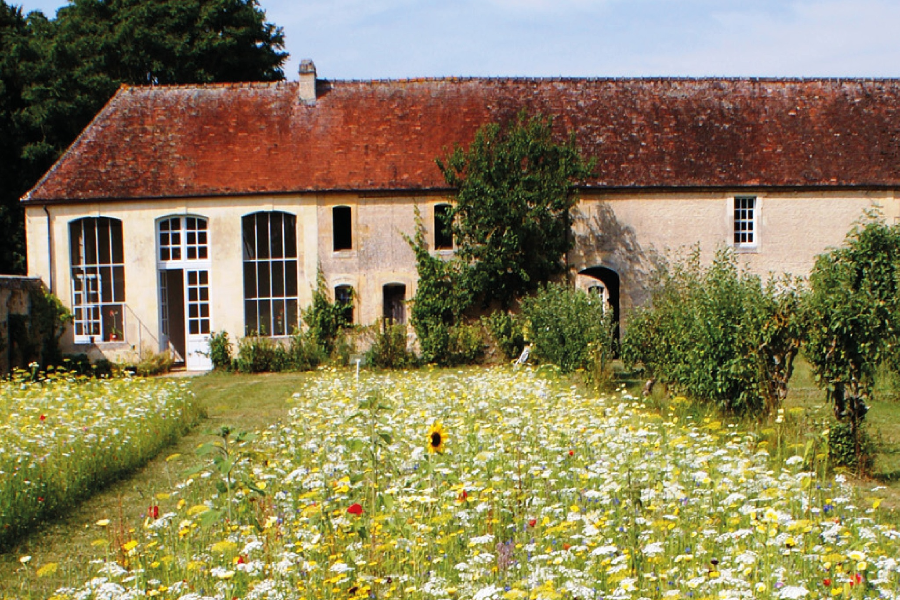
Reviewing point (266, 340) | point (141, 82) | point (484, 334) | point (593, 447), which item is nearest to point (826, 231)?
point (484, 334)

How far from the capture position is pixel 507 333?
2027cm

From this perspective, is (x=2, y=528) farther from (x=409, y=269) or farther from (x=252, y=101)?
(x=252, y=101)

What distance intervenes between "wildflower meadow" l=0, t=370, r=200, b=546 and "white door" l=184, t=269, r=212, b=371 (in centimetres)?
824

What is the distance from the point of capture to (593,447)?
7.09 meters

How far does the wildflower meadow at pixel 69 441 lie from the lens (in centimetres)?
771

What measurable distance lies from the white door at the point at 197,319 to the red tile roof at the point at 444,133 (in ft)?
7.05

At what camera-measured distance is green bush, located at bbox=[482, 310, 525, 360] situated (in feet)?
65.8

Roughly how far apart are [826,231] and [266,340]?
14359 millimetres

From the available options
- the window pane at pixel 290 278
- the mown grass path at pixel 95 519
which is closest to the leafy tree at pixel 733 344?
the mown grass path at pixel 95 519

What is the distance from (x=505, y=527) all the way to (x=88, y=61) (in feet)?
99.8

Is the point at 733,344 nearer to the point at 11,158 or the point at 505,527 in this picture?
the point at 505,527

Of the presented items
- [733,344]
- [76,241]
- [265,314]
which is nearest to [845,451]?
[733,344]

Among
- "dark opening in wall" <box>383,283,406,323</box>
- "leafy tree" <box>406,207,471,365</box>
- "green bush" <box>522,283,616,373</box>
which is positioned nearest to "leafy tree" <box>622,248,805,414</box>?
"green bush" <box>522,283,616,373</box>

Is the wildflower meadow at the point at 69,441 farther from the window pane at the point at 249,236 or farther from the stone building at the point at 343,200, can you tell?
the window pane at the point at 249,236
